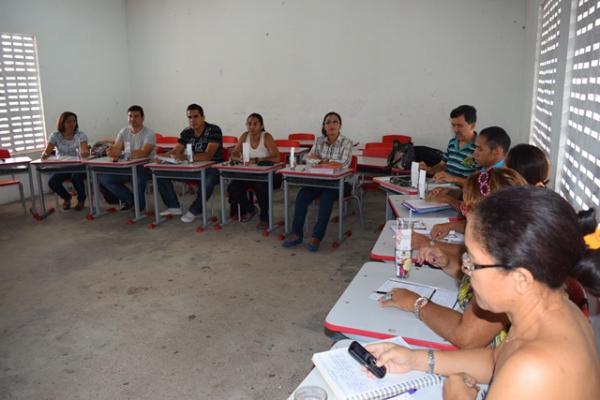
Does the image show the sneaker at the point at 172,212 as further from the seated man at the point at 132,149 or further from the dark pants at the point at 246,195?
the dark pants at the point at 246,195

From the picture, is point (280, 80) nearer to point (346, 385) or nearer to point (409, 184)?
point (409, 184)

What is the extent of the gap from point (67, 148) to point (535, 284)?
6509 mm

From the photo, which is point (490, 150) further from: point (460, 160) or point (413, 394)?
point (413, 394)

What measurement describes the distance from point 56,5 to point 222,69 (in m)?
2.61

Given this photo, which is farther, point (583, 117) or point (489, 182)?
point (583, 117)

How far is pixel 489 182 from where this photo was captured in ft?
6.26

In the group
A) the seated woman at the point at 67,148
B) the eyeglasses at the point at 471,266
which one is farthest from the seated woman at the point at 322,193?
the eyeglasses at the point at 471,266

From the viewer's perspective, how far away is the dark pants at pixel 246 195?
5.69 metres

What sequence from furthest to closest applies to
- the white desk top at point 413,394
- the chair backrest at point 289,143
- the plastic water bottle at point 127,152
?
the chair backrest at point 289,143 < the plastic water bottle at point 127,152 < the white desk top at point 413,394

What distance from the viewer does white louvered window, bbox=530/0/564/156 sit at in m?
3.90

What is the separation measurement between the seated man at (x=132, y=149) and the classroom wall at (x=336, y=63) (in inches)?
89.1

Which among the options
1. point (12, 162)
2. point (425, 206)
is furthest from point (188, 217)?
point (425, 206)

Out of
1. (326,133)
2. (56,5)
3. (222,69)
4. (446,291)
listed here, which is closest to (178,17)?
(222,69)

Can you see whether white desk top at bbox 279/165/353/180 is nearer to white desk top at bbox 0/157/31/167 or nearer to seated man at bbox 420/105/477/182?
seated man at bbox 420/105/477/182
